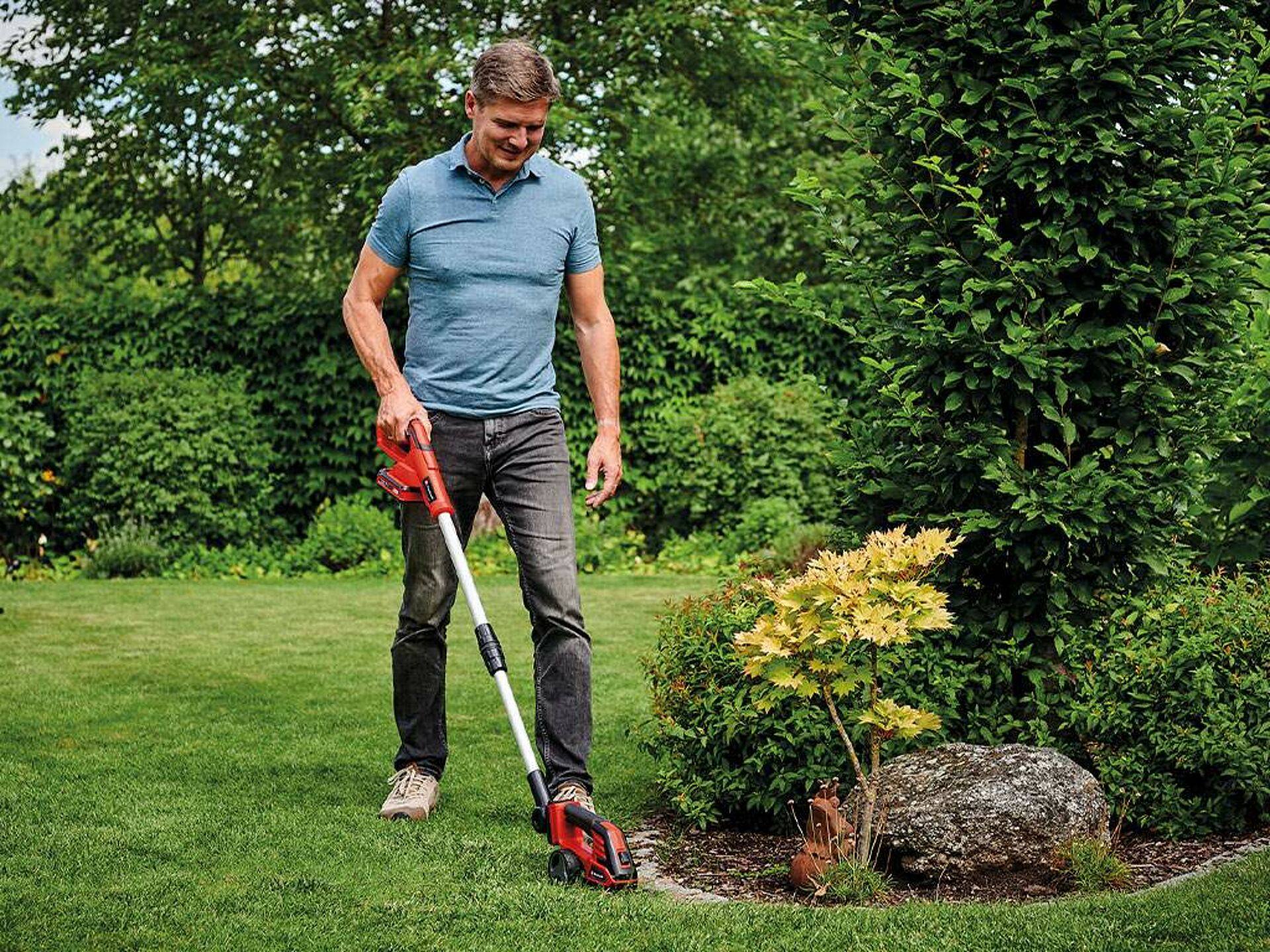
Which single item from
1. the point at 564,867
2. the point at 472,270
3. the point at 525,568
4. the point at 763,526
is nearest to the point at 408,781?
the point at 525,568

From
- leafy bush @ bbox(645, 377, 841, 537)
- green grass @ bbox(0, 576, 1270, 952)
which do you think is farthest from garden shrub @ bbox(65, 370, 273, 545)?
green grass @ bbox(0, 576, 1270, 952)

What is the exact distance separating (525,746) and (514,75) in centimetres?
188

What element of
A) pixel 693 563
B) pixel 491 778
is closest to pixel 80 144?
pixel 693 563

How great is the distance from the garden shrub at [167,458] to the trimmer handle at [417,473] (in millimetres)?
7918

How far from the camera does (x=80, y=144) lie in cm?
1623

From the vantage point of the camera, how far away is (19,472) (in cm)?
1180

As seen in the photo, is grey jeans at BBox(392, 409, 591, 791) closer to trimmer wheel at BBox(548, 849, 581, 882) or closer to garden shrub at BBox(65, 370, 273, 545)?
trimmer wheel at BBox(548, 849, 581, 882)

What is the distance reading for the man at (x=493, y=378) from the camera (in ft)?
14.8

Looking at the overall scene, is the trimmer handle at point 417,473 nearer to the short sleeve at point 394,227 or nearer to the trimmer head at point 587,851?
the short sleeve at point 394,227

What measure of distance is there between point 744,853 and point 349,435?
885cm

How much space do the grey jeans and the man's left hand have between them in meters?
0.08

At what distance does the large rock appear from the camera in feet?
12.8

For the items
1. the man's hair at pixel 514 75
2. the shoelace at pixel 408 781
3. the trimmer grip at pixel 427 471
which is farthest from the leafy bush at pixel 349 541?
the man's hair at pixel 514 75

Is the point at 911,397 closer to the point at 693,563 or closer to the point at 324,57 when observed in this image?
the point at 693,563
